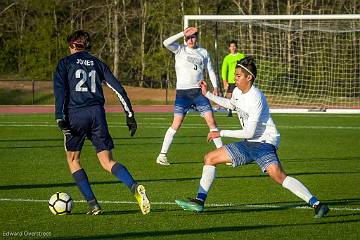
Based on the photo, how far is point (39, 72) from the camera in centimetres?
5175

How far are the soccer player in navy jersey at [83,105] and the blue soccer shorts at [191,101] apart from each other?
20.0 ft

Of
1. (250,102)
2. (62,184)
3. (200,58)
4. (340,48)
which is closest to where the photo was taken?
(250,102)

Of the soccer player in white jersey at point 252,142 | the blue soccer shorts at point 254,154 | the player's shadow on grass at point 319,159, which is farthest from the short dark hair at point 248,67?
the player's shadow on grass at point 319,159

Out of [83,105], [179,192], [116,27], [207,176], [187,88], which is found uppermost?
[83,105]

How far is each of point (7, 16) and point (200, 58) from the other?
131 ft

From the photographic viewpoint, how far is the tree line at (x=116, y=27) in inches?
2032

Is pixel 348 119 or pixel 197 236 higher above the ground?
pixel 197 236

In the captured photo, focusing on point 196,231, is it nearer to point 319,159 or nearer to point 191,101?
point 191,101

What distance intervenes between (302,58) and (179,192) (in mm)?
22289

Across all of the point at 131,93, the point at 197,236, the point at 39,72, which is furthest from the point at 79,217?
the point at 39,72

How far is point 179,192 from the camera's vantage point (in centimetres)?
1268

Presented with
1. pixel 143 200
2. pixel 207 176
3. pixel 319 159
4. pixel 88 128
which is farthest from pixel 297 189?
pixel 319 159

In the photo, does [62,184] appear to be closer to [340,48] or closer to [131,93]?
[340,48]

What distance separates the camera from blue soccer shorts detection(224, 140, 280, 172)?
10.3 meters
